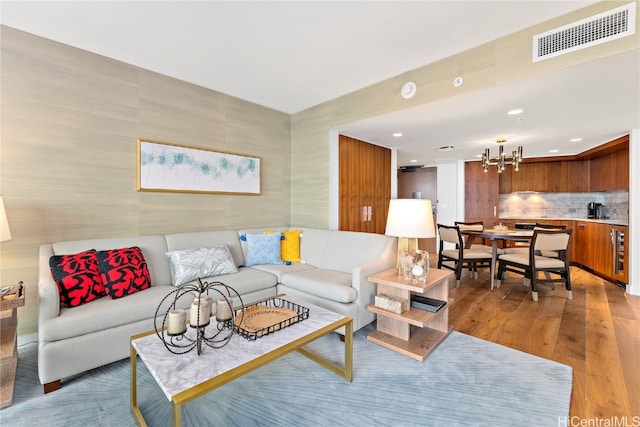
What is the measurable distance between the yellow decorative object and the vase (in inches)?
58.1

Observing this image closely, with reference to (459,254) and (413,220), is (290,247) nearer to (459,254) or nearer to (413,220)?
(413,220)

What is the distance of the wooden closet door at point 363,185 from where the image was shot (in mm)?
4098

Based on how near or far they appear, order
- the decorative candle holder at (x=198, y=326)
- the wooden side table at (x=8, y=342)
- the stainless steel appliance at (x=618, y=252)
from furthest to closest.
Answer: the stainless steel appliance at (x=618, y=252)
the wooden side table at (x=8, y=342)
the decorative candle holder at (x=198, y=326)

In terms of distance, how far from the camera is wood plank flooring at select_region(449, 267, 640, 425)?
1.77 meters

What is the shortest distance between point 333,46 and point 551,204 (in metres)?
6.63

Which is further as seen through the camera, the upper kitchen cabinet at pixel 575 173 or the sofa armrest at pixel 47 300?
the upper kitchen cabinet at pixel 575 173

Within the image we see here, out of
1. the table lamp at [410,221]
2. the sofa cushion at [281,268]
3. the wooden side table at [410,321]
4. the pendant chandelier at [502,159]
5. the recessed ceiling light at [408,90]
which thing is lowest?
the wooden side table at [410,321]

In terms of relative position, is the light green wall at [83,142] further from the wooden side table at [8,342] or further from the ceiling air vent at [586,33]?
the ceiling air vent at [586,33]

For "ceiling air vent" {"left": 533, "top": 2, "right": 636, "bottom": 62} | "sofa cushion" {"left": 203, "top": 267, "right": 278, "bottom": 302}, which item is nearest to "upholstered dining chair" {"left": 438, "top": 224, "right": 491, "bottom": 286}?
"ceiling air vent" {"left": 533, "top": 2, "right": 636, "bottom": 62}

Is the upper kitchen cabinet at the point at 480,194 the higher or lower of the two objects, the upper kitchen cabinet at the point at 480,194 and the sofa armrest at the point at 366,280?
the higher

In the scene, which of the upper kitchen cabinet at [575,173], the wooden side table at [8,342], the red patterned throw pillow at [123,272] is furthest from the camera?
the upper kitchen cabinet at [575,173]

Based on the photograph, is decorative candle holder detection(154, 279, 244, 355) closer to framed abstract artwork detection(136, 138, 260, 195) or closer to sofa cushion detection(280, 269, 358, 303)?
sofa cushion detection(280, 269, 358, 303)

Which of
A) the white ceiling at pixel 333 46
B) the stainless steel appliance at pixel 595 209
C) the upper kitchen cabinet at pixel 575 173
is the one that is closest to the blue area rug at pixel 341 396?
the white ceiling at pixel 333 46

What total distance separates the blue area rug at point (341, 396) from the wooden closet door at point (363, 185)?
2.29 meters
